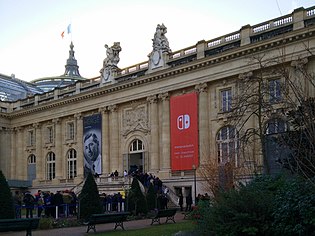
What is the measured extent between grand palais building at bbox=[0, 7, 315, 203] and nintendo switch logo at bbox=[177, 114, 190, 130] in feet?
0.30

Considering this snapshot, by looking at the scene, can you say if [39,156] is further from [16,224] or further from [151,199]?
[16,224]

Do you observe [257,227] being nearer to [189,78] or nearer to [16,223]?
[16,223]

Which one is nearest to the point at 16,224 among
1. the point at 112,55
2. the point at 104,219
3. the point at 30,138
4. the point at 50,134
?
the point at 104,219

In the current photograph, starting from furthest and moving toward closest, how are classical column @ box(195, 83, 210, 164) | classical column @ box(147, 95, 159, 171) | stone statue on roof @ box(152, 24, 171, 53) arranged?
stone statue on roof @ box(152, 24, 171, 53) → classical column @ box(147, 95, 159, 171) → classical column @ box(195, 83, 210, 164)

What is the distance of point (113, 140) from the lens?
47.9 m

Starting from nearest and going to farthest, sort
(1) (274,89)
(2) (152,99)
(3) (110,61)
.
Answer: (1) (274,89), (2) (152,99), (3) (110,61)

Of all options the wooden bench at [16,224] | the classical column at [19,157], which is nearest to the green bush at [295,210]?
the wooden bench at [16,224]

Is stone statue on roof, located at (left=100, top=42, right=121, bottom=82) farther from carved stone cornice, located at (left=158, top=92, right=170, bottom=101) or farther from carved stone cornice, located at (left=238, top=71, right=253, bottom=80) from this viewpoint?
carved stone cornice, located at (left=238, top=71, right=253, bottom=80)

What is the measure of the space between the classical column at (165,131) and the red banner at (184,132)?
23.3 inches

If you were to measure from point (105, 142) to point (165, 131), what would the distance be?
850 cm

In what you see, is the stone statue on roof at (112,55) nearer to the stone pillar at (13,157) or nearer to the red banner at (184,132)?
the red banner at (184,132)

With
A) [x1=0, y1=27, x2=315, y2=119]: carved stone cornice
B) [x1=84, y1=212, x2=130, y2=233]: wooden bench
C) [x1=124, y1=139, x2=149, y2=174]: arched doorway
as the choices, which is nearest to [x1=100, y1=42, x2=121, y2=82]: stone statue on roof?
[x1=0, y1=27, x2=315, y2=119]: carved stone cornice

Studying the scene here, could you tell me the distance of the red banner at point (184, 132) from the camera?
131ft

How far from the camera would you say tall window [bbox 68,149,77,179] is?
5291cm
